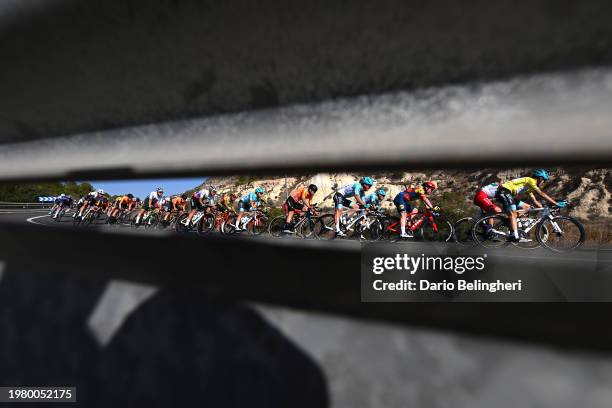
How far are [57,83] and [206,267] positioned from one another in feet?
1.79

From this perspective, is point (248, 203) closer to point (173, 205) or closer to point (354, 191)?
point (354, 191)

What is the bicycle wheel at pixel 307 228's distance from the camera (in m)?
9.91

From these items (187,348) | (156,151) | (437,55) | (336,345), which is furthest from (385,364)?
(156,151)

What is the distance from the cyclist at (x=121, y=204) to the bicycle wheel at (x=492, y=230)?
1531cm

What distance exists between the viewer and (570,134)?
428 mm

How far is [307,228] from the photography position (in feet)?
33.3

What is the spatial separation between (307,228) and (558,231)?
6.43 metres

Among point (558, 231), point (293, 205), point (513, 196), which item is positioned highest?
point (293, 205)

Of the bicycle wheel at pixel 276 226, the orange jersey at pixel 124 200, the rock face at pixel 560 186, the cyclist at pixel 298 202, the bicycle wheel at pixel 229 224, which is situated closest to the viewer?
the cyclist at pixel 298 202

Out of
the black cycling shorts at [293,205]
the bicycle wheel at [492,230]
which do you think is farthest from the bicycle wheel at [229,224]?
the bicycle wheel at [492,230]

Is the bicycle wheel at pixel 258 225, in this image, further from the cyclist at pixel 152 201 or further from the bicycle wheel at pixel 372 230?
the cyclist at pixel 152 201

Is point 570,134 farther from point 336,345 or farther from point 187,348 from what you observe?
point 187,348

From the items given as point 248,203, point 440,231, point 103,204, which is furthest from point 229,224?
point 103,204

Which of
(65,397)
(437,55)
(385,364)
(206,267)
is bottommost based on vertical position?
(65,397)
